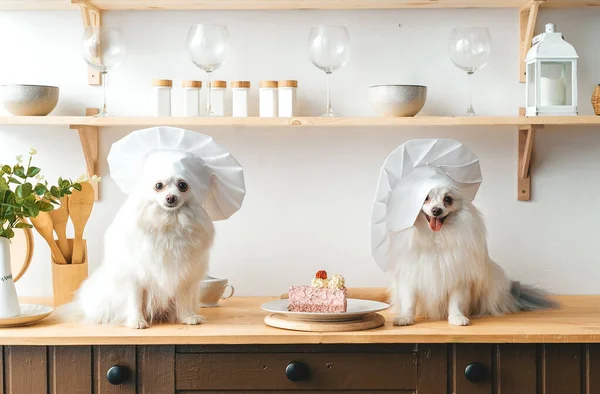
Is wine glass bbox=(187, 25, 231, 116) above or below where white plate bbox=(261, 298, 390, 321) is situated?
above

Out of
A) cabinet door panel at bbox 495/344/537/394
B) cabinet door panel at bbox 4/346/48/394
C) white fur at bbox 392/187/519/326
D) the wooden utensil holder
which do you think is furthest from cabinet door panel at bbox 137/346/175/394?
cabinet door panel at bbox 495/344/537/394

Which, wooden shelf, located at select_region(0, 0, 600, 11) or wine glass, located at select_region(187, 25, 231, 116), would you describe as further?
wooden shelf, located at select_region(0, 0, 600, 11)

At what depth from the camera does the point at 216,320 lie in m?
1.99

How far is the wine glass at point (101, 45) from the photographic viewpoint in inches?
84.4

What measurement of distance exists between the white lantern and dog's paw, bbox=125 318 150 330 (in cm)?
122

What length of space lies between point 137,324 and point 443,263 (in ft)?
2.58

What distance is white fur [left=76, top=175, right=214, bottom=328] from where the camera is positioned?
6.21 ft

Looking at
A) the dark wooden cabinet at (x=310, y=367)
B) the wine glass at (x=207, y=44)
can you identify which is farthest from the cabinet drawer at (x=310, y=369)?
the wine glass at (x=207, y=44)

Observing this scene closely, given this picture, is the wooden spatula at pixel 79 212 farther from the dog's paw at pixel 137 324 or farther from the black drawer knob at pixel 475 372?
the black drawer knob at pixel 475 372

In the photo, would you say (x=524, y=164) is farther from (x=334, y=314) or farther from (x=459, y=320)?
(x=334, y=314)

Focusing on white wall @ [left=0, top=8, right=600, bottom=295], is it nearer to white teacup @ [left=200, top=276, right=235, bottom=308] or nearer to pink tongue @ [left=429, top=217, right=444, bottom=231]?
white teacup @ [left=200, top=276, right=235, bottom=308]

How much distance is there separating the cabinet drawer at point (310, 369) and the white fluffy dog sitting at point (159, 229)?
0.15 metres

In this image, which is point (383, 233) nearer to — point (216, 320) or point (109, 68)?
point (216, 320)

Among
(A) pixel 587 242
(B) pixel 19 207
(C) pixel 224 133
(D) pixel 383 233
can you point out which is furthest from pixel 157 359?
(A) pixel 587 242
